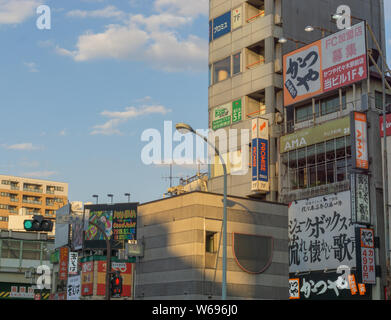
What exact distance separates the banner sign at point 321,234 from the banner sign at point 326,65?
918 centimetres

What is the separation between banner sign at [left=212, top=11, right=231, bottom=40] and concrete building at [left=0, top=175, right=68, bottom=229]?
357 ft

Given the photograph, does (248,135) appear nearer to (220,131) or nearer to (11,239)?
(220,131)

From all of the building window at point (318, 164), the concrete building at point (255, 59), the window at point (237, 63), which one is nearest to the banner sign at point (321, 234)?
the building window at point (318, 164)

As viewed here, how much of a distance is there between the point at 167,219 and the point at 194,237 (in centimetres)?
323

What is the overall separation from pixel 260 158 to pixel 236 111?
733 cm

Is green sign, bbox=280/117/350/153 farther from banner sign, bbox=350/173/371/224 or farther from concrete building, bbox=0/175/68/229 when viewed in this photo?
concrete building, bbox=0/175/68/229

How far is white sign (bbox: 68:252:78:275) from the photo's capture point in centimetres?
8246

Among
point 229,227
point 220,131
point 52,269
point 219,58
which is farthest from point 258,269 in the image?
point 52,269

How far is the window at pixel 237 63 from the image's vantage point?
58.8 meters

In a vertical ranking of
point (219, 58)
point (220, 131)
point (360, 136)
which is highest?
point (219, 58)

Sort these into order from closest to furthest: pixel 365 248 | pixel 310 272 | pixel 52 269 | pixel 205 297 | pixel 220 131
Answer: pixel 205 297
pixel 365 248
pixel 310 272
pixel 220 131
pixel 52 269

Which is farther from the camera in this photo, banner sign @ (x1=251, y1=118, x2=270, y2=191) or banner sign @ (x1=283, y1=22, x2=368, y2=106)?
banner sign @ (x1=251, y1=118, x2=270, y2=191)

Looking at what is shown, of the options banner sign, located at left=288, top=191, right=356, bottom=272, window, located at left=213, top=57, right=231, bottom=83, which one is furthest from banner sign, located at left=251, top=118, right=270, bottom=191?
window, located at left=213, top=57, right=231, bottom=83

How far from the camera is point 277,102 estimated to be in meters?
55.3
